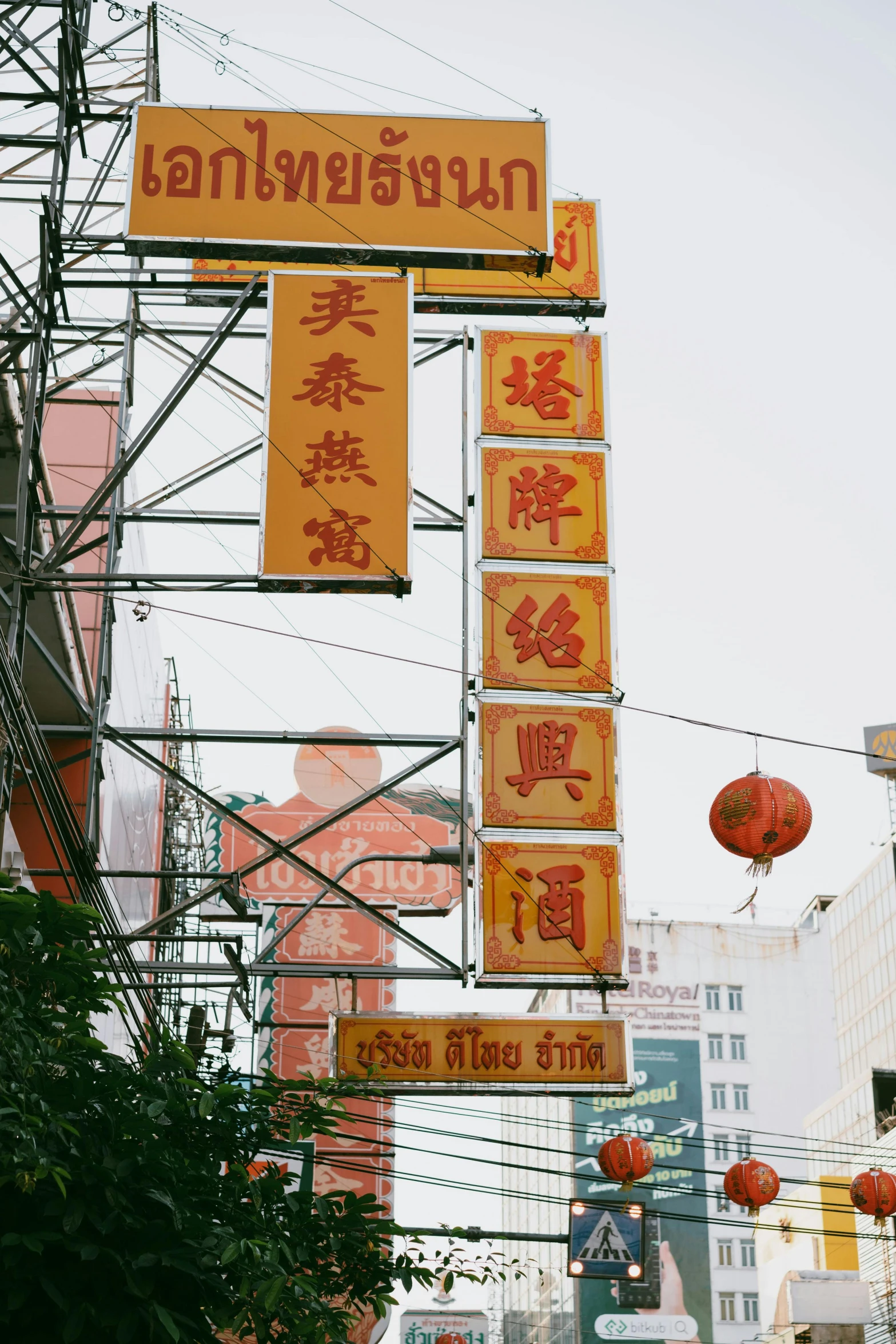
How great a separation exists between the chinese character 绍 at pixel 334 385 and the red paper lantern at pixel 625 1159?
10.1 m

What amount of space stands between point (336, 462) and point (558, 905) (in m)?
3.98

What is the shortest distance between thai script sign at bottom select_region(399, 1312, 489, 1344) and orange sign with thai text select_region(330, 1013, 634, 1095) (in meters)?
45.2

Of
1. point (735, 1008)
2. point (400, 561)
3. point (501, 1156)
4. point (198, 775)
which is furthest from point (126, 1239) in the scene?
point (501, 1156)

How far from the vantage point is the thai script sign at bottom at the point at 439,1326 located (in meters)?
55.7

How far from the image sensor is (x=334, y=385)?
1195 cm

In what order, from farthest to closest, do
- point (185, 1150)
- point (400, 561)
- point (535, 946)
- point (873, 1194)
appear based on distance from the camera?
point (873, 1194)
point (535, 946)
point (400, 561)
point (185, 1150)

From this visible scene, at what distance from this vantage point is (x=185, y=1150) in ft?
22.7

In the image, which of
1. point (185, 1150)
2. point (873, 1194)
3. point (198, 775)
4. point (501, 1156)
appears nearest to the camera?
point (185, 1150)

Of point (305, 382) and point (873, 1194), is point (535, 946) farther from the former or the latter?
point (873, 1194)

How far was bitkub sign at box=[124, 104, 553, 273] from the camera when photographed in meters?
12.6

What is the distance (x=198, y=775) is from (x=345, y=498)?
17.0 metres

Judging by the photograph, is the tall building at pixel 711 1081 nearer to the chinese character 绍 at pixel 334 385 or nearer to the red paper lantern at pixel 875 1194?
the red paper lantern at pixel 875 1194

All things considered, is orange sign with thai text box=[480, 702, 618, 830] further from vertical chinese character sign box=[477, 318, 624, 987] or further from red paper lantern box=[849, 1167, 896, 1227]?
red paper lantern box=[849, 1167, 896, 1227]

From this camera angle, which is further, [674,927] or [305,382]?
[674,927]
